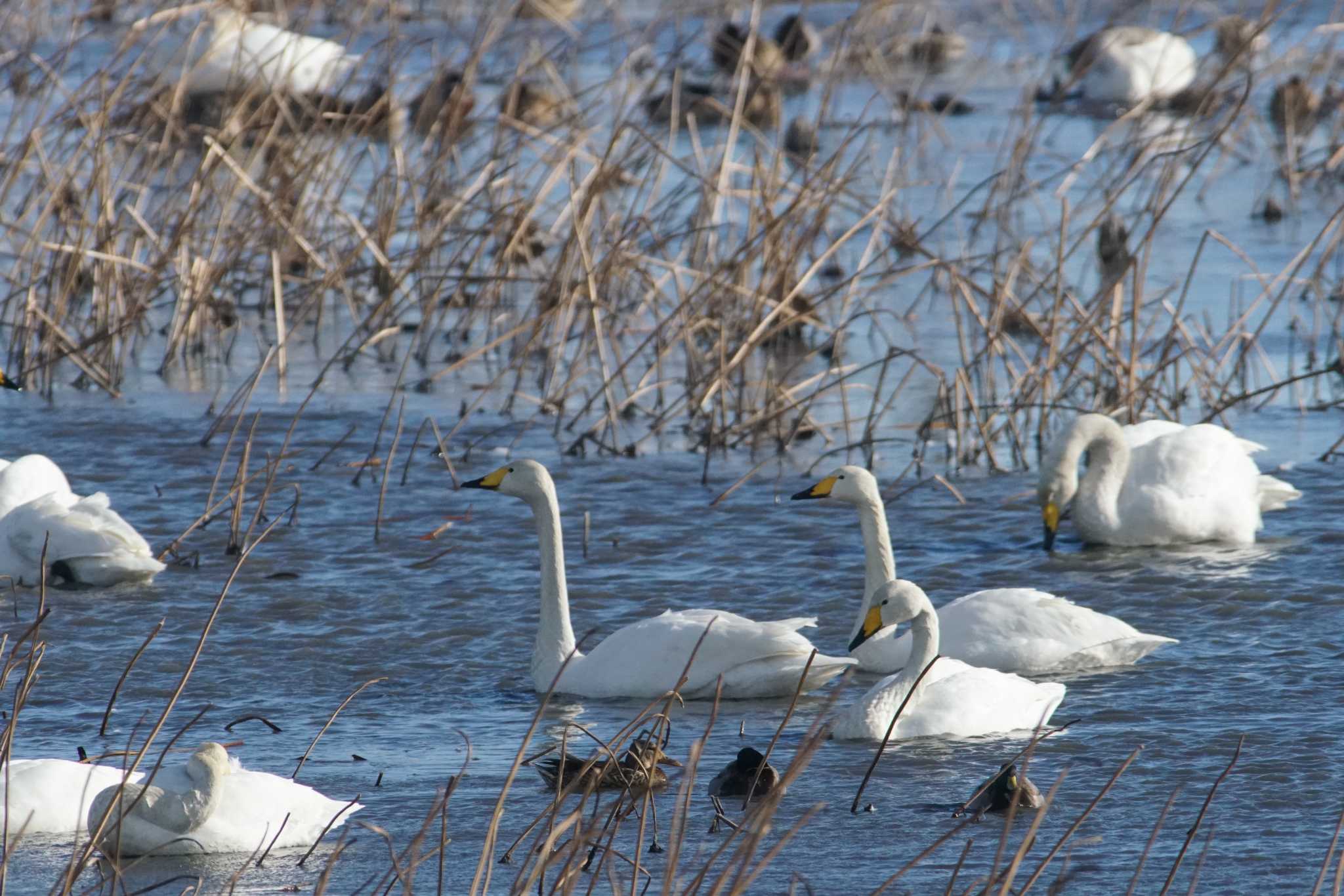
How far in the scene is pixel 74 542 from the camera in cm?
763

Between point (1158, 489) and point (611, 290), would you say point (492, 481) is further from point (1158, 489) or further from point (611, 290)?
point (611, 290)

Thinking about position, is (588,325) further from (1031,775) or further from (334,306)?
(1031,775)

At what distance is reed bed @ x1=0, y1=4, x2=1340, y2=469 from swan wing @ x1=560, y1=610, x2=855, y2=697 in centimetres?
241

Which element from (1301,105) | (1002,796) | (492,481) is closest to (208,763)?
(1002,796)

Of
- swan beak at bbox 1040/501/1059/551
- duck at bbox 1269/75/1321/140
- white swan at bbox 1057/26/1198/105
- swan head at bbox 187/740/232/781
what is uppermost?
white swan at bbox 1057/26/1198/105

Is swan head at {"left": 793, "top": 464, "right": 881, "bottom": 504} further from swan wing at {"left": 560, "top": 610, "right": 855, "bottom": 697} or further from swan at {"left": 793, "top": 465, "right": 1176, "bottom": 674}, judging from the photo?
swan wing at {"left": 560, "top": 610, "right": 855, "bottom": 697}

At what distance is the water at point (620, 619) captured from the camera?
5.14m

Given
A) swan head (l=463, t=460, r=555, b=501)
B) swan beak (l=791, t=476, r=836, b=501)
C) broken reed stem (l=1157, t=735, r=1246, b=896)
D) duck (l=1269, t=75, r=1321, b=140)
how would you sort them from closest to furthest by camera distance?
1. broken reed stem (l=1157, t=735, r=1246, b=896)
2. swan head (l=463, t=460, r=555, b=501)
3. swan beak (l=791, t=476, r=836, b=501)
4. duck (l=1269, t=75, r=1321, b=140)

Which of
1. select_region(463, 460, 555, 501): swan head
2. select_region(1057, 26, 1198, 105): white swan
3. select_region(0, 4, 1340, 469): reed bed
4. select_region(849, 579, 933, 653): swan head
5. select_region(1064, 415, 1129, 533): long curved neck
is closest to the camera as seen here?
select_region(849, 579, 933, 653): swan head

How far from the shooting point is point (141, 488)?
30.6ft

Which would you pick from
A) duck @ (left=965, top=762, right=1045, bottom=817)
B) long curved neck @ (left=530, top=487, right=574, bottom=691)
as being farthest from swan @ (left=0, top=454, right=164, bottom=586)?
duck @ (left=965, top=762, right=1045, bottom=817)

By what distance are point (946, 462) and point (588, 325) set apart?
172 cm

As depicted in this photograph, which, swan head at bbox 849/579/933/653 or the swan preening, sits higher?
swan head at bbox 849/579/933/653

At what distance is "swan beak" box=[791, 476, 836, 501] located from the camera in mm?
7402
